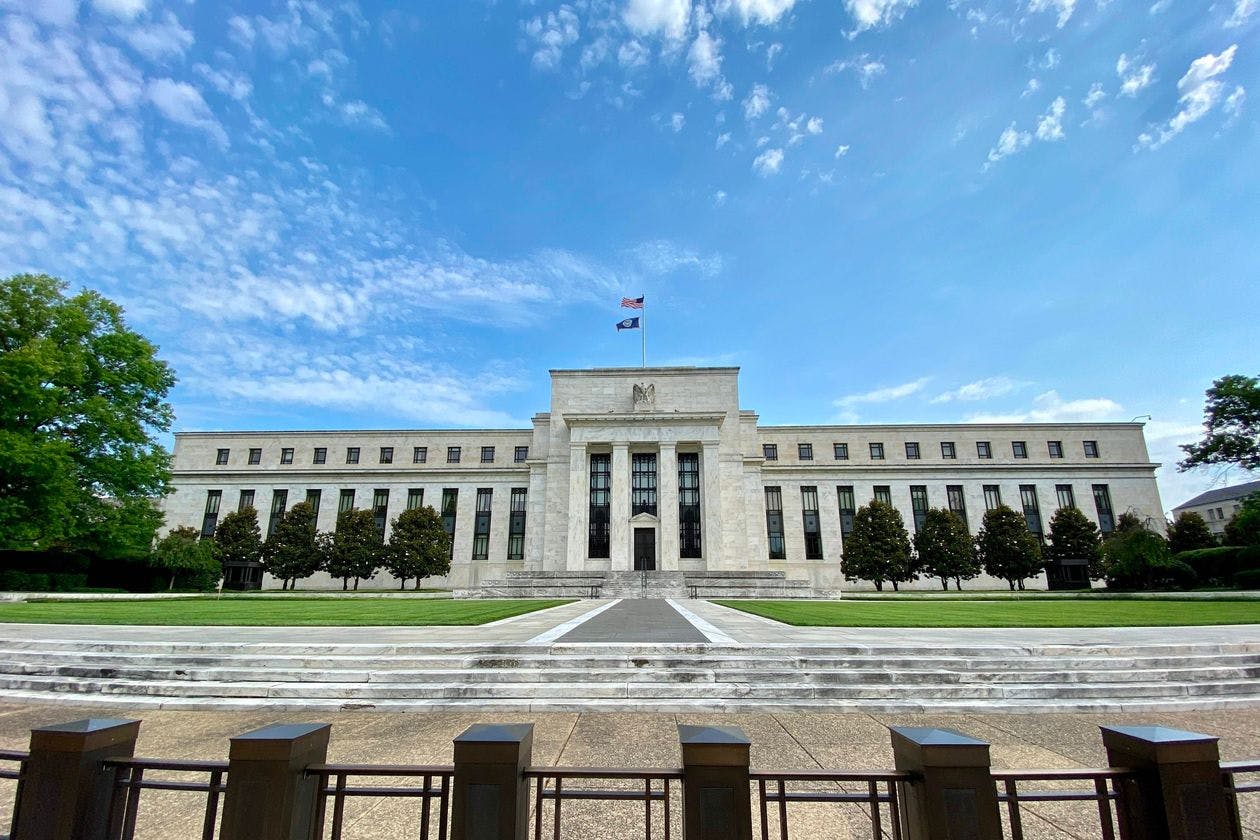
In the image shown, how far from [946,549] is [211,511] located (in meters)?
63.3

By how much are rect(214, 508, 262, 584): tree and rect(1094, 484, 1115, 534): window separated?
7120 centimetres

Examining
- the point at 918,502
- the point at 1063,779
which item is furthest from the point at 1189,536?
the point at 1063,779

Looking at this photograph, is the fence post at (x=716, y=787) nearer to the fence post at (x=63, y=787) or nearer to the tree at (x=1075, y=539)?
the fence post at (x=63, y=787)

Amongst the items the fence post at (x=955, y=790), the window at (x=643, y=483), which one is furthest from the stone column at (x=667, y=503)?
the fence post at (x=955, y=790)

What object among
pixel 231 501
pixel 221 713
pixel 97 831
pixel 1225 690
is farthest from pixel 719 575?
pixel 231 501

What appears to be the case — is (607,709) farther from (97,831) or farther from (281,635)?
(281,635)

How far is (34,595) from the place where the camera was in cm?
2550

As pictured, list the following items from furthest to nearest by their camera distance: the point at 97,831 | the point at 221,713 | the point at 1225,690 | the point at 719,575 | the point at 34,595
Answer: the point at 719,575 → the point at 34,595 → the point at 1225,690 → the point at 221,713 → the point at 97,831

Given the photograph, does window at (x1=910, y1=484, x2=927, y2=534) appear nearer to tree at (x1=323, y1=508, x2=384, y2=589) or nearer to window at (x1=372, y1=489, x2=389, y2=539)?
tree at (x1=323, y1=508, x2=384, y2=589)

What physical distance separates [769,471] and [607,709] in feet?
153

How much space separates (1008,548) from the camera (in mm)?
43906

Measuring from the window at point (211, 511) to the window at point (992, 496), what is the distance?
69.2 meters

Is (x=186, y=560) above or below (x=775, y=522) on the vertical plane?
below

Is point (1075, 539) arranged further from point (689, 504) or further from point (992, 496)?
point (689, 504)
